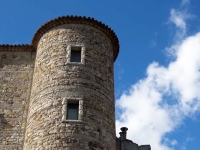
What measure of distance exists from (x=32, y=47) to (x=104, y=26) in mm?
3193

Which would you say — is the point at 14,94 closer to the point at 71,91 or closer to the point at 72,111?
the point at 71,91

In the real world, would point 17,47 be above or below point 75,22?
below

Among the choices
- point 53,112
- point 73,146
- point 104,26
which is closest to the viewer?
point 73,146

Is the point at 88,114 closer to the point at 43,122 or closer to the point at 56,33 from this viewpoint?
the point at 43,122

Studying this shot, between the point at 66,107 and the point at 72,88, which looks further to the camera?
the point at 72,88

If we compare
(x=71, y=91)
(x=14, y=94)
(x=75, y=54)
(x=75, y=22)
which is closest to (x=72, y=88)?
(x=71, y=91)

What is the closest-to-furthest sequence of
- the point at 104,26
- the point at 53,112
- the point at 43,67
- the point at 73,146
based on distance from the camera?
1. the point at 73,146
2. the point at 53,112
3. the point at 43,67
4. the point at 104,26

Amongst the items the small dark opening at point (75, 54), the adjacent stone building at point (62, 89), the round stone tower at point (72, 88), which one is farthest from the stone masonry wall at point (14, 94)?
the small dark opening at point (75, 54)

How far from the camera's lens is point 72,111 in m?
12.4

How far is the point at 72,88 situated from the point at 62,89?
1.11ft

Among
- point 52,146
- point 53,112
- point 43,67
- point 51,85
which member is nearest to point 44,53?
point 43,67

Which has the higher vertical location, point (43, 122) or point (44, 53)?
point (44, 53)

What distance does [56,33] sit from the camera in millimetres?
14469

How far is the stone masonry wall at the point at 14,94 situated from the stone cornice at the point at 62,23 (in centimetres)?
25
